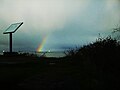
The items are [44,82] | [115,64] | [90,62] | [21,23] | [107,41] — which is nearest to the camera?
[44,82]

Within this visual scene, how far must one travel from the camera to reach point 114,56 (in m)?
11.4

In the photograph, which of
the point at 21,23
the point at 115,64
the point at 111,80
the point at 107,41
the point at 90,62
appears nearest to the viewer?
the point at 111,80

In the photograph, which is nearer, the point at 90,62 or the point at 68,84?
the point at 68,84

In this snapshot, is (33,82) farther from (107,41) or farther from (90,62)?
(107,41)

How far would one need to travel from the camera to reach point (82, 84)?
777cm

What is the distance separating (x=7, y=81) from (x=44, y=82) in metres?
1.21

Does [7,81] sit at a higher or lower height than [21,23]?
lower

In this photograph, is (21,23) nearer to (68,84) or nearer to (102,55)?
(102,55)

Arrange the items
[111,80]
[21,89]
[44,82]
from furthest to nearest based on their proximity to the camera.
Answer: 1. [111,80]
2. [44,82]
3. [21,89]

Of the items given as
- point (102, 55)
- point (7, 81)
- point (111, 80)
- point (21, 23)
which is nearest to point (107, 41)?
point (102, 55)

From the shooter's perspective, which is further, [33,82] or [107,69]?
[107,69]

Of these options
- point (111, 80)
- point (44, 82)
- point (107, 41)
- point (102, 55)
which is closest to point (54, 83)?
point (44, 82)

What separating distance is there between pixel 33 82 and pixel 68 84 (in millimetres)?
1119

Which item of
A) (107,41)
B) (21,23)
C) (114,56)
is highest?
(21,23)
